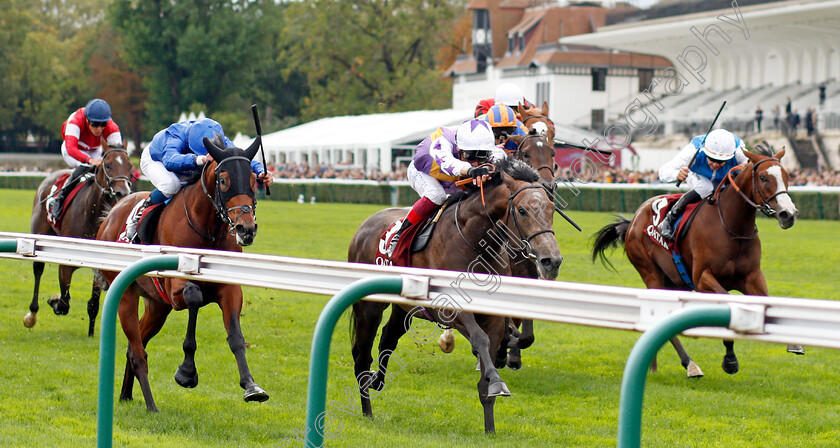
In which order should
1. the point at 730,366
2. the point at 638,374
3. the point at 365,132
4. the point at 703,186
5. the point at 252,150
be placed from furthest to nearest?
1. the point at 365,132
2. the point at 703,186
3. the point at 730,366
4. the point at 252,150
5. the point at 638,374

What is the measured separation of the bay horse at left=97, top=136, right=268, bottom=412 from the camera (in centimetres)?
508

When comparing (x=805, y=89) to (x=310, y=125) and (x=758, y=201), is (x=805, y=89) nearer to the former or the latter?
(x=310, y=125)

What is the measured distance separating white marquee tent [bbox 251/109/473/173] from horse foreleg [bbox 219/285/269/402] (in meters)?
28.4

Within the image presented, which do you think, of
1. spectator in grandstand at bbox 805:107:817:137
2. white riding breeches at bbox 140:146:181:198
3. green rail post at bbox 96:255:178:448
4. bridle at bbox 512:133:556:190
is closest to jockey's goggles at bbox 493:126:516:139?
bridle at bbox 512:133:556:190

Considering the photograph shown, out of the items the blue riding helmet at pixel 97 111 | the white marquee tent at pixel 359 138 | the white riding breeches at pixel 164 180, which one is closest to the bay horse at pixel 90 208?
the blue riding helmet at pixel 97 111

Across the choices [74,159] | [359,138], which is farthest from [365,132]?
[74,159]

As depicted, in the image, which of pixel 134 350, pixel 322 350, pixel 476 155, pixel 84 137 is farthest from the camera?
pixel 84 137

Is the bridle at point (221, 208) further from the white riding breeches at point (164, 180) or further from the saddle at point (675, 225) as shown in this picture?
the saddle at point (675, 225)

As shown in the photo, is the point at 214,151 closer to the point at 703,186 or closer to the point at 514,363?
the point at 514,363

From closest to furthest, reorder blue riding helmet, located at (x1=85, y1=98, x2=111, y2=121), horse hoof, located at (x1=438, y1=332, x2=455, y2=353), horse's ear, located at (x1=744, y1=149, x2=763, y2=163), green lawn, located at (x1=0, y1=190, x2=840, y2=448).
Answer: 1. green lawn, located at (x1=0, y1=190, x2=840, y2=448)
2. horse hoof, located at (x1=438, y1=332, x2=455, y2=353)
3. horse's ear, located at (x1=744, y1=149, x2=763, y2=163)
4. blue riding helmet, located at (x1=85, y1=98, x2=111, y2=121)

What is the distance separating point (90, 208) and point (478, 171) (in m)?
4.32

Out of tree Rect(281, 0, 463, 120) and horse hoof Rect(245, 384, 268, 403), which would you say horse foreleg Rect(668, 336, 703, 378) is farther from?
tree Rect(281, 0, 463, 120)

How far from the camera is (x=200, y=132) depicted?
229 inches

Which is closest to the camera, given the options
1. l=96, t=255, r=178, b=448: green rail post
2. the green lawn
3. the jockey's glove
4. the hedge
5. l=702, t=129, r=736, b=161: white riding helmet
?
l=96, t=255, r=178, b=448: green rail post
